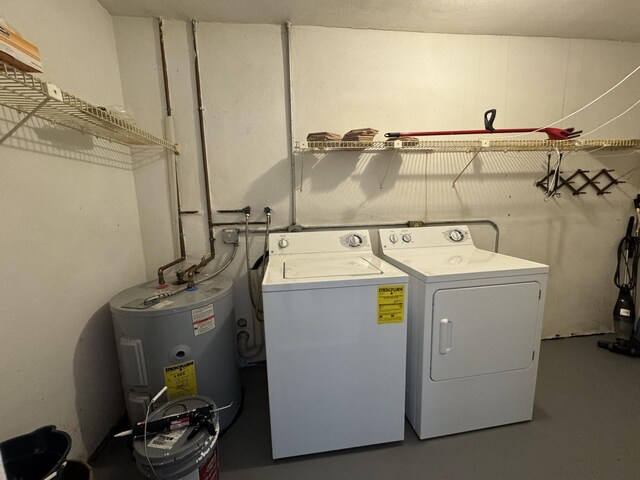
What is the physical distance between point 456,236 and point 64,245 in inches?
→ 92.8

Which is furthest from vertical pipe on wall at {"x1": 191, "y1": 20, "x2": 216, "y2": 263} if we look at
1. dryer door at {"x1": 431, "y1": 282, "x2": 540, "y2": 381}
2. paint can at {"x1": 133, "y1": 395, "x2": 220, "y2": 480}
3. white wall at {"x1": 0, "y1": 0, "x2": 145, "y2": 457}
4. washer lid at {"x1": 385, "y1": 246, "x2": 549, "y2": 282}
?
dryer door at {"x1": 431, "y1": 282, "x2": 540, "y2": 381}

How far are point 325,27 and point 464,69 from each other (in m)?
1.08

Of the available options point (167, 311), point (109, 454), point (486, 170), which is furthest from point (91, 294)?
point (486, 170)

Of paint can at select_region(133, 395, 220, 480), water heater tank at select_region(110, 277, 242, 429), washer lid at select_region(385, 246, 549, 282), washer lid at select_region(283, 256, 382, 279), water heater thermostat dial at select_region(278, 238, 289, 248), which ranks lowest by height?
paint can at select_region(133, 395, 220, 480)

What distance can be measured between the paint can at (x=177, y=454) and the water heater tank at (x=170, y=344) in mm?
244

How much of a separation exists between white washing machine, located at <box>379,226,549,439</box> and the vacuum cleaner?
1.40m

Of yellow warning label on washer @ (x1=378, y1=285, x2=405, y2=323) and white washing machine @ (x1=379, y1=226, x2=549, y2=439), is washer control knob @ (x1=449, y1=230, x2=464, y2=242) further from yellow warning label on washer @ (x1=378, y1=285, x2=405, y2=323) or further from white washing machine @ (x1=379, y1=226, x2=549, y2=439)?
yellow warning label on washer @ (x1=378, y1=285, x2=405, y2=323)

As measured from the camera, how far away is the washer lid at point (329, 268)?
139cm

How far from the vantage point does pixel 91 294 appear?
1470 mm

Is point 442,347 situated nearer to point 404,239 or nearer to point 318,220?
point 404,239

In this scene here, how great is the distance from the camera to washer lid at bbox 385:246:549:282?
4.60ft

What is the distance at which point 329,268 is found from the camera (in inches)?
59.9

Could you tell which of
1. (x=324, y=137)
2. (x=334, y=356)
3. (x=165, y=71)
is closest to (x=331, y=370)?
(x=334, y=356)

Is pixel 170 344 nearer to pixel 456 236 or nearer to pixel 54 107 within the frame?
pixel 54 107
